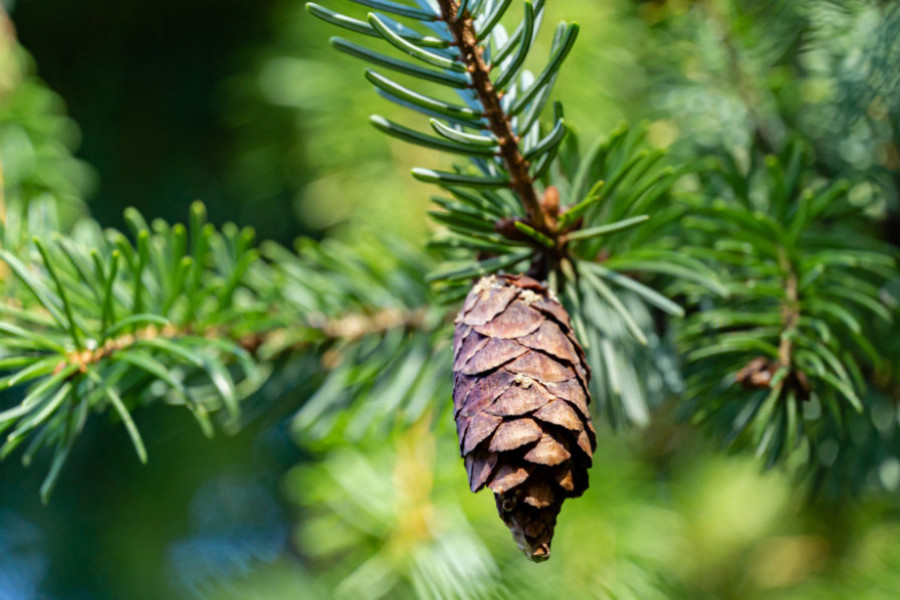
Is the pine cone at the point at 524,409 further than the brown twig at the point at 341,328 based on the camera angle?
No

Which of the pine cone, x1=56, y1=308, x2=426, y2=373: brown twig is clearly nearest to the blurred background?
x1=56, y1=308, x2=426, y2=373: brown twig

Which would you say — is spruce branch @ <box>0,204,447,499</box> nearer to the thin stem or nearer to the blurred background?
the blurred background

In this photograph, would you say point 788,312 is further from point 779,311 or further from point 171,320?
point 171,320

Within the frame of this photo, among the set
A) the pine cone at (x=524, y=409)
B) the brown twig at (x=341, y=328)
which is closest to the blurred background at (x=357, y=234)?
the brown twig at (x=341, y=328)

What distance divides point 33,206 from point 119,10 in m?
0.47

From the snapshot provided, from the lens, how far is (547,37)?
82 cm

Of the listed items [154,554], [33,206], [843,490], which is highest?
[33,206]

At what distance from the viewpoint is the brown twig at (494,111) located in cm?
29

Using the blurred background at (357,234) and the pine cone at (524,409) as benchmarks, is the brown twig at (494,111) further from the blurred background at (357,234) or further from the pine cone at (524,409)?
the blurred background at (357,234)

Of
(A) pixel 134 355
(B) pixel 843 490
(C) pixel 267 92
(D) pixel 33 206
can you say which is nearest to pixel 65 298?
(A) pixel 134 355

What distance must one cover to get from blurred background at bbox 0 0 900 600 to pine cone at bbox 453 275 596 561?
0.49 ft

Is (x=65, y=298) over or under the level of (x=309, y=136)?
over

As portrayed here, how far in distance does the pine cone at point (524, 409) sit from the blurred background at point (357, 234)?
0.15m

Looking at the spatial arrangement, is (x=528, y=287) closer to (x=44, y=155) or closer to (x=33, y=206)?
(x=33, y=206)
